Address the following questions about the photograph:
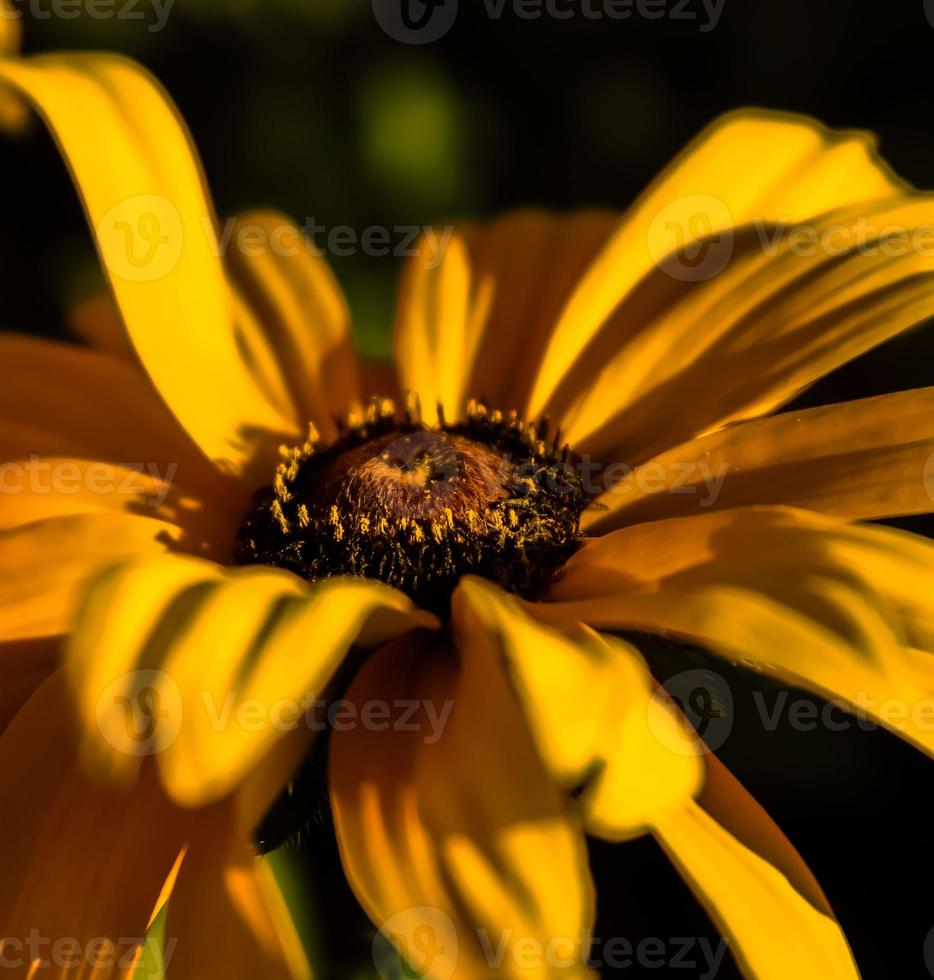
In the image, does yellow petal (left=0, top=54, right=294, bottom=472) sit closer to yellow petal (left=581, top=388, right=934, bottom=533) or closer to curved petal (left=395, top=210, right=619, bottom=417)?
curved petal (left=395, top=210, right=619, bottom=417)

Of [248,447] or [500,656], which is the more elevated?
[500,656]

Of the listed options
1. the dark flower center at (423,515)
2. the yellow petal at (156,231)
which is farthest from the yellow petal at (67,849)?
the yellow petal at (156,231)

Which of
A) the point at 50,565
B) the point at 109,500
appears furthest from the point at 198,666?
the point at 109,500

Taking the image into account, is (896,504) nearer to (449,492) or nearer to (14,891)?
(449,492)

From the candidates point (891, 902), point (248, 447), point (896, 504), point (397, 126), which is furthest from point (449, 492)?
point (397, 126)

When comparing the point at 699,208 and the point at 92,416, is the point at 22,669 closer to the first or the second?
the point at 92,416
